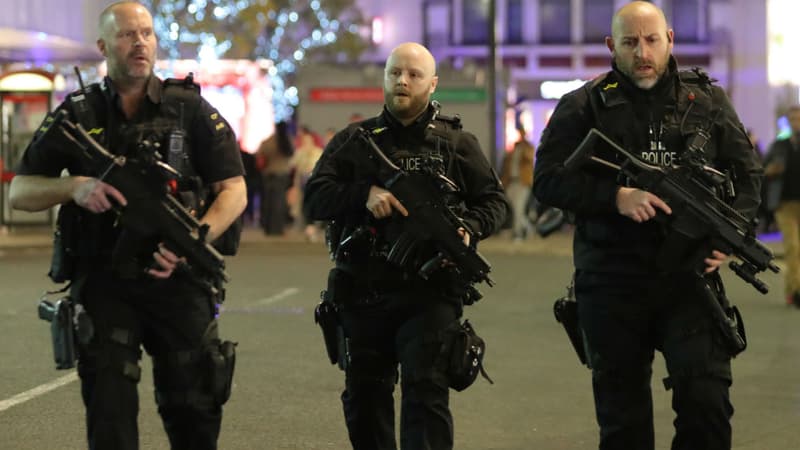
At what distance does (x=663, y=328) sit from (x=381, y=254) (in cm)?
117

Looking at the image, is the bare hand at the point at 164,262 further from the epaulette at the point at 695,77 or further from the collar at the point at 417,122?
the epaulette at the point at 695,77

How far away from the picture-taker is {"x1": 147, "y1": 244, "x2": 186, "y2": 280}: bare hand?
224 inches

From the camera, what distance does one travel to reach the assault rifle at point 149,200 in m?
5.69

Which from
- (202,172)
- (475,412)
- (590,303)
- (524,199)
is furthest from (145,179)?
(524,199)

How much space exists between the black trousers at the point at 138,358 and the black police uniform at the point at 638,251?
58.0 inches

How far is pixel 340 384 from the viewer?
32.8ft

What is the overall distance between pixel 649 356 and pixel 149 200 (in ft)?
6.67

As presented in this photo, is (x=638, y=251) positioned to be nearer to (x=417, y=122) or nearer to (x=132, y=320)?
(x=417, y=122)

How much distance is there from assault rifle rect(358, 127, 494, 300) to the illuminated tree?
4093cm

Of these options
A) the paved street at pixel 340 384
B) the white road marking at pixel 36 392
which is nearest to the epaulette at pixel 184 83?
the paved street at pixel 340 384

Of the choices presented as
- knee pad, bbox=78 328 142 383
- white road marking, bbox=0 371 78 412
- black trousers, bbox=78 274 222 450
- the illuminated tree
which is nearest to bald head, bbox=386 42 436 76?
A: black trousers, bbox=78 274 222 450

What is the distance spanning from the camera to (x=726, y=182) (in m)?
6.26

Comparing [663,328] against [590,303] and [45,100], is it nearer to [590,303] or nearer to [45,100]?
[590,303]

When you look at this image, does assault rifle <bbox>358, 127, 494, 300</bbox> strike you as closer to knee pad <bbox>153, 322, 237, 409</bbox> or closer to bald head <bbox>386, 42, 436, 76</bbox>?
bald head <bbox>386, 42, 436, 76</bbox>
